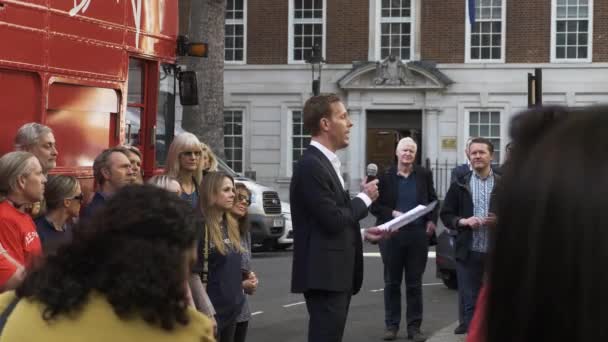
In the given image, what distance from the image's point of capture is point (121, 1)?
9.37m

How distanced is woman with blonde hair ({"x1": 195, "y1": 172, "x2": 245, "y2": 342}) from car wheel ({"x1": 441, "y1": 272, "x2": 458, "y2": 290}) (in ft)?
25.8

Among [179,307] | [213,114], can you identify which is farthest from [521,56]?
[179,307]

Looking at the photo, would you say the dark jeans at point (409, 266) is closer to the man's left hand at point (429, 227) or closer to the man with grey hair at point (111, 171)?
the man's left hand at point (429, 227)

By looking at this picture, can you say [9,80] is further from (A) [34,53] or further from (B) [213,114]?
(B) [213,114]

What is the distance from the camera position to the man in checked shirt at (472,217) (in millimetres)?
9712

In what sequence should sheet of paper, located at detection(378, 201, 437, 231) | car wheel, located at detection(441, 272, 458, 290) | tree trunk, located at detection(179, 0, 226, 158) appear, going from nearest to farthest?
sheet of paper, located at detection(378, 201, 437, 231) → car wheel, located at detection(441, 272, 458, 290) → tree trunk, located at detection(179, 0, 226, 158)

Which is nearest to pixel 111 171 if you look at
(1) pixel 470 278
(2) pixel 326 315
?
(2) pixel 326 315

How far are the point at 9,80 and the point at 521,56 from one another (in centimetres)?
2793

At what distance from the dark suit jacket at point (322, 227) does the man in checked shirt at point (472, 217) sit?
9.86 feet

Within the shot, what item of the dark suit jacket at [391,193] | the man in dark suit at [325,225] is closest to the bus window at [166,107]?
the dark suit jacket at [391,193]

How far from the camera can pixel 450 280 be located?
571 inches

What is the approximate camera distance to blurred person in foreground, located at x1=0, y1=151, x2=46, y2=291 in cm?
558

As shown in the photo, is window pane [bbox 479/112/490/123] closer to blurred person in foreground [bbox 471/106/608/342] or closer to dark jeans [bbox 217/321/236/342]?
dark jeans [bbox 217/321/236/342]

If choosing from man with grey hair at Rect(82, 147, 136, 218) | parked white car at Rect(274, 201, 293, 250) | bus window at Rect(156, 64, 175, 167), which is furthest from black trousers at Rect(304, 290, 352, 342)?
parked white car at Rect(274, 201, 293, 250)
